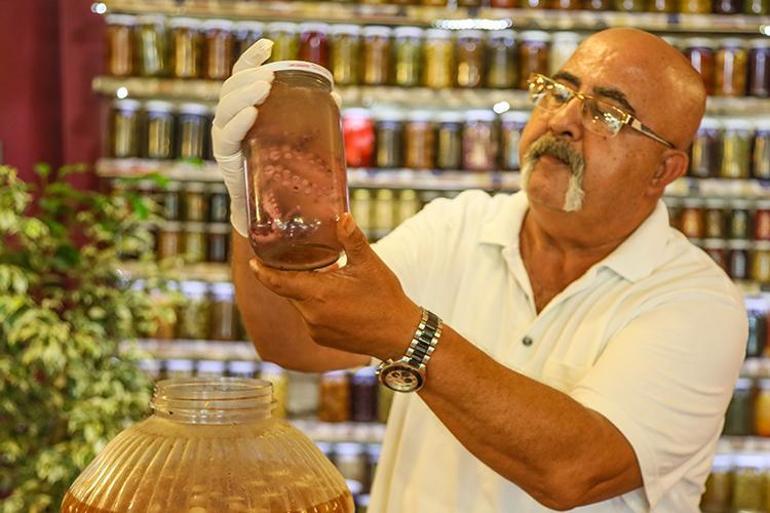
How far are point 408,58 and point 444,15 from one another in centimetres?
21

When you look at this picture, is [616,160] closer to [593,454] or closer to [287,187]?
[593,454]

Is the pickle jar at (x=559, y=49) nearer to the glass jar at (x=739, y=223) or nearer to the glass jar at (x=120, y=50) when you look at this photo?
the glass jar at (x=739, y=223)

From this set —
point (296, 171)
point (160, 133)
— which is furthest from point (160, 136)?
point (296, 171)

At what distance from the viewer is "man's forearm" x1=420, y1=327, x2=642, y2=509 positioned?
3.82 feet

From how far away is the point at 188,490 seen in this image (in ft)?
2.76

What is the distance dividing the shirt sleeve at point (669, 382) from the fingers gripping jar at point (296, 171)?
1.87ft

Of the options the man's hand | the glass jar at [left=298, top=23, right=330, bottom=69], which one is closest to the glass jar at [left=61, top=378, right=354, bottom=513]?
the man's hand

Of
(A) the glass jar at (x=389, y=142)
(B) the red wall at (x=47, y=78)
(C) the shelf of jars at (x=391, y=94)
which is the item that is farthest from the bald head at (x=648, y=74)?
(B) the red wall at (x=47, y=78)

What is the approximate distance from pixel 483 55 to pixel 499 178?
46cm

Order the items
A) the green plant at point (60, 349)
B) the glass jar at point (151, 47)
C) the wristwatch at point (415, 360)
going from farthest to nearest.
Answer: the glass jar at point (151, 47), the green plant at point (60, 349), the wristwatch at point (415, 360)

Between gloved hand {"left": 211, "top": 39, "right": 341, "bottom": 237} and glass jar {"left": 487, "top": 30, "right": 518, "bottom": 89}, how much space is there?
2856 millimetres

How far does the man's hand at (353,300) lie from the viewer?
3.23 ft

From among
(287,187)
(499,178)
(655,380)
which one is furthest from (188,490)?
(499,178)

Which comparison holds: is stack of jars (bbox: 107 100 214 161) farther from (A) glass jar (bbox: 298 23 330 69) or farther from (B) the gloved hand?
(B) the gloved hand
